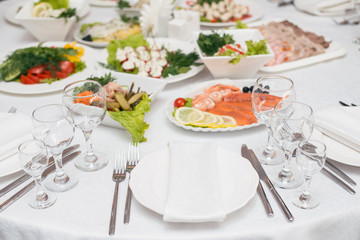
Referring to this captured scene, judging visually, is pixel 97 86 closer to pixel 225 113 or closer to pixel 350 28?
pixel 225 113

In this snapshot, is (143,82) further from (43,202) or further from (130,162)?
(43,202)

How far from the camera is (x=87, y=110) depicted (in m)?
1.37

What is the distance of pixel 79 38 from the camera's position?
2646 mm

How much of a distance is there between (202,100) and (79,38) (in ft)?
Answer: 4.04

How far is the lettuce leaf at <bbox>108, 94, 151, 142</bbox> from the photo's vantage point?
1559 millimetres

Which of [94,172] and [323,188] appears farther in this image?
[94,172]

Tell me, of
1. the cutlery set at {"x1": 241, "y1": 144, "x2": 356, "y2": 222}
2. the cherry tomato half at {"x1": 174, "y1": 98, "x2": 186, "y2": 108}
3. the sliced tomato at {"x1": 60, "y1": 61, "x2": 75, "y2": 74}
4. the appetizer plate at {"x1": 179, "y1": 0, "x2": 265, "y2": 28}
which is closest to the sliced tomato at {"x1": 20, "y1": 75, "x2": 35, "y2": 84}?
the sliced tomato at {"x1": 60, "y1": 61, "x2": 75, "y2": 74}

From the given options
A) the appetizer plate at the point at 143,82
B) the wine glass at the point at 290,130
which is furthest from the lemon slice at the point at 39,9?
the wine glass at the point at 290,130

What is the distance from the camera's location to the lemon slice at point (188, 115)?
1.66m

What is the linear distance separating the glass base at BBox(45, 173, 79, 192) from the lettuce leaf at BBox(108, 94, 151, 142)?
29 centimetres

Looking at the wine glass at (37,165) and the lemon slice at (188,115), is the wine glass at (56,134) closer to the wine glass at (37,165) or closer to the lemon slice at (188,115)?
the wine glass at (37,165)

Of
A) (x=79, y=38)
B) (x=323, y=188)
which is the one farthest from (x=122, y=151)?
(x=79, y=38)

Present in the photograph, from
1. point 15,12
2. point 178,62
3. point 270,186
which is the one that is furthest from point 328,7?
point 15,12

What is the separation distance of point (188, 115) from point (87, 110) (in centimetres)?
48
